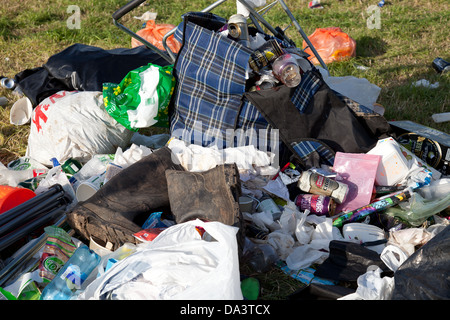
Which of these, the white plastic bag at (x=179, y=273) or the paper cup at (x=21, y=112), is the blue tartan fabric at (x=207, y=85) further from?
the paper cup at (x=21, y=112)

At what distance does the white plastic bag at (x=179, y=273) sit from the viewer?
1830mm

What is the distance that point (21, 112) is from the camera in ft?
13.1

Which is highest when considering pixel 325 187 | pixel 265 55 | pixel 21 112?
pixel 265 55

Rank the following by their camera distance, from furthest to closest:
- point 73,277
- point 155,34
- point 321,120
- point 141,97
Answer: point 155,34 < point 141,97 < point 321,120 < point 73,277

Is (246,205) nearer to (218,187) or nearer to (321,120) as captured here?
(218,187)

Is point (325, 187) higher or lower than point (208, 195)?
lower

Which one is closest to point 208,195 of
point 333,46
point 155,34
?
point 333,46

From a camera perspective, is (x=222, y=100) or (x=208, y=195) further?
(x=222, y=100)

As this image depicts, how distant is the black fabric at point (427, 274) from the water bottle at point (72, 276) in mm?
1372

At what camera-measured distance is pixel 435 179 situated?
3027mm

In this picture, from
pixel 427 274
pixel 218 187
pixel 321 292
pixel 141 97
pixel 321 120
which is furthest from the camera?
pixel 141 97

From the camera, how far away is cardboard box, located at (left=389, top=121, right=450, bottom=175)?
318 centimetres

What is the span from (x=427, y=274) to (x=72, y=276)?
1.53 meters

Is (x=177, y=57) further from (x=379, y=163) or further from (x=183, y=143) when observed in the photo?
(x=379, y=163)
